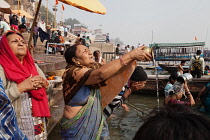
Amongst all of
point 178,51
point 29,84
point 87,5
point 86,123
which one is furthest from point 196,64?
point 178,51

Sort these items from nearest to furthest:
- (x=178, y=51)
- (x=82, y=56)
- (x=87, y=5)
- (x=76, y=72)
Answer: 1. (x=76, y=72)
2. (x=82, y=56)
3. (x=87, y=5)
4. (x=178, y=51)

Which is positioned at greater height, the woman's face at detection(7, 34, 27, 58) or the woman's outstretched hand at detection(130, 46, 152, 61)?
the woman's face at detection(7, 34, 27, 58)

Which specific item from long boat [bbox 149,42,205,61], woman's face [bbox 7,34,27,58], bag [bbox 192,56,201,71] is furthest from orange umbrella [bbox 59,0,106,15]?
long boat [bbox 149,42,205,61]

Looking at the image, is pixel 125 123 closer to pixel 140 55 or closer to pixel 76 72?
pixel 76 72

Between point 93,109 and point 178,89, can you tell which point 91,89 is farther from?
point 178,89

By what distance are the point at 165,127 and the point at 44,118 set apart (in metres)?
1.82

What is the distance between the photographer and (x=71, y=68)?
211cm

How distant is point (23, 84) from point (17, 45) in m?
0.53

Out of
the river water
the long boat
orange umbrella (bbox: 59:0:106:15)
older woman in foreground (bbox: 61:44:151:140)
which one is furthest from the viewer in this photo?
the long boat

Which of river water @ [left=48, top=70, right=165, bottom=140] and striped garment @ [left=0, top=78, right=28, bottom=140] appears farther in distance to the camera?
river water @ [left=48, top=70, right=165, bottom=140]

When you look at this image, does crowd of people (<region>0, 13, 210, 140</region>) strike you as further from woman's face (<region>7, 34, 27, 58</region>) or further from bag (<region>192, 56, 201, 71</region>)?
bag (<region>192, 56, 201, 71</region>)

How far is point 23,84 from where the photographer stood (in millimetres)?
1900

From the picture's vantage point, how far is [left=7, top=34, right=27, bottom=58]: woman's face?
7.16 feet

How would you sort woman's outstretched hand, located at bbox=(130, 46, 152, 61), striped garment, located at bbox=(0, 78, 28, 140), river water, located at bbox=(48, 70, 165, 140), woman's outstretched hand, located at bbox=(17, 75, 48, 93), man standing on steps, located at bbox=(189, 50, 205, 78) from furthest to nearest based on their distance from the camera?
man standing on steps, located at bbox=(189, 50, 205, 78)
river water, located at bbox=(48, 70, 165, 140)
woman's outstretched hand, located at bbox=(17, 75, 48, 93)
woman's outstretched hand, located at bbox=(130, 46, 152, 61)
striped garment, located at bbox=(0, 78, 28, 140)
